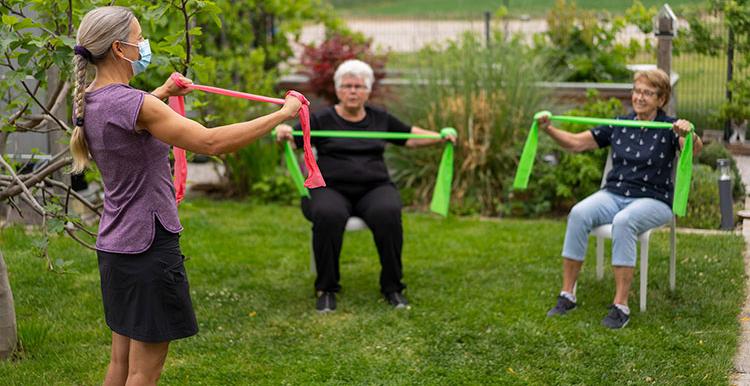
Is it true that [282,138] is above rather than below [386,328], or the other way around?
above

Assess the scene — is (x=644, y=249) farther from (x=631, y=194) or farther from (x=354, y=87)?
(x=354, y=87)

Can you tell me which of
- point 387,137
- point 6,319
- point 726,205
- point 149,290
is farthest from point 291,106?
point 726,205

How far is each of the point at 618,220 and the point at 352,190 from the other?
1418 millimetres

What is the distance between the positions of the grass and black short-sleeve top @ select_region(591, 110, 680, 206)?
0.57m

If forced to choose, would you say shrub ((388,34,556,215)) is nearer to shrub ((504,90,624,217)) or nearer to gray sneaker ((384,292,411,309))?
shrub ((504,90,624,217))

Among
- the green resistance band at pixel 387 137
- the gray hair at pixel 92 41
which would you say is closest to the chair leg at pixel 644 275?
the green resistance band at pixel 387 137

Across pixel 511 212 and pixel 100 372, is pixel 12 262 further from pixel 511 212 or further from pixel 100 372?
pixel 511 212

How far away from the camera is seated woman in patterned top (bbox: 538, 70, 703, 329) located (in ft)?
16.4

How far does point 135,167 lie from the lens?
319 cm

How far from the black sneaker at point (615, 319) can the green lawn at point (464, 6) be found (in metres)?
4.41

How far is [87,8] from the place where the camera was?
426cm

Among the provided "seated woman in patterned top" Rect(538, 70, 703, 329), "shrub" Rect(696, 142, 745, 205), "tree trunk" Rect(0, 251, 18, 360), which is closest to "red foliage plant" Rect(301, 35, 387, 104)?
"shrub" Rect(696, 142, 745, 205)

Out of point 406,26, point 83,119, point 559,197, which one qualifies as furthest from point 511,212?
point 406,26

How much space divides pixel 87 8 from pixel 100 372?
1.55 m
